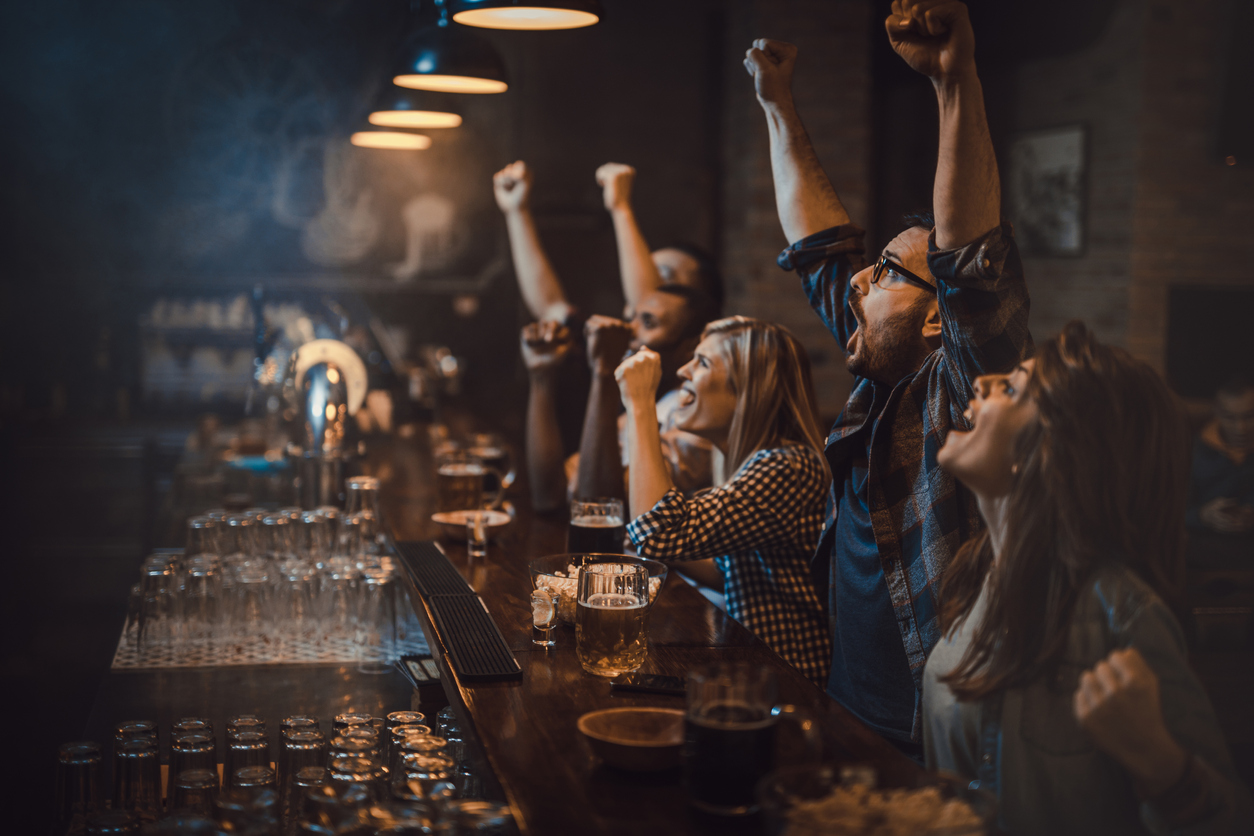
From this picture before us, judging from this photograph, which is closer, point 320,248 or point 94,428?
point 94,428

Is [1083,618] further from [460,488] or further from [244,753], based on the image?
[460,488]

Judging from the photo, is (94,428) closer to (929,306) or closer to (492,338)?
(492,338)

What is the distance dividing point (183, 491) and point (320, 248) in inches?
128

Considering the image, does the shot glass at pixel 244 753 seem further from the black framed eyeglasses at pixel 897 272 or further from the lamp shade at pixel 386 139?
the lamp shade at pixel 386 139

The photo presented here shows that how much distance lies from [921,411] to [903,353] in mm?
101

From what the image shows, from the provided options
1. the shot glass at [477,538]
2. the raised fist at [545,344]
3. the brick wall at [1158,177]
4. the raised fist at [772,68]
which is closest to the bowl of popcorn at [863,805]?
the shot glass at [477,538]

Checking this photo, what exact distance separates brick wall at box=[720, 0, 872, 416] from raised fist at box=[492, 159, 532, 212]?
2.06 meters

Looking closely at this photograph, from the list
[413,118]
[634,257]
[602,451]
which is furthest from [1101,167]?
[602,451]

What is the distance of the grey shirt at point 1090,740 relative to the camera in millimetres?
994

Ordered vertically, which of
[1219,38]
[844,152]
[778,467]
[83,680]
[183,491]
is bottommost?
[83,680]

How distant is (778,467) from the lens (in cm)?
209

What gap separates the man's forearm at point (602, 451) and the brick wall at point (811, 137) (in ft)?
10.1

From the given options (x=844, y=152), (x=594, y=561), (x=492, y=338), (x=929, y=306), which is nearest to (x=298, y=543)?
(x=594, y=561)

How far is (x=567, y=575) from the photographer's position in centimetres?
174
